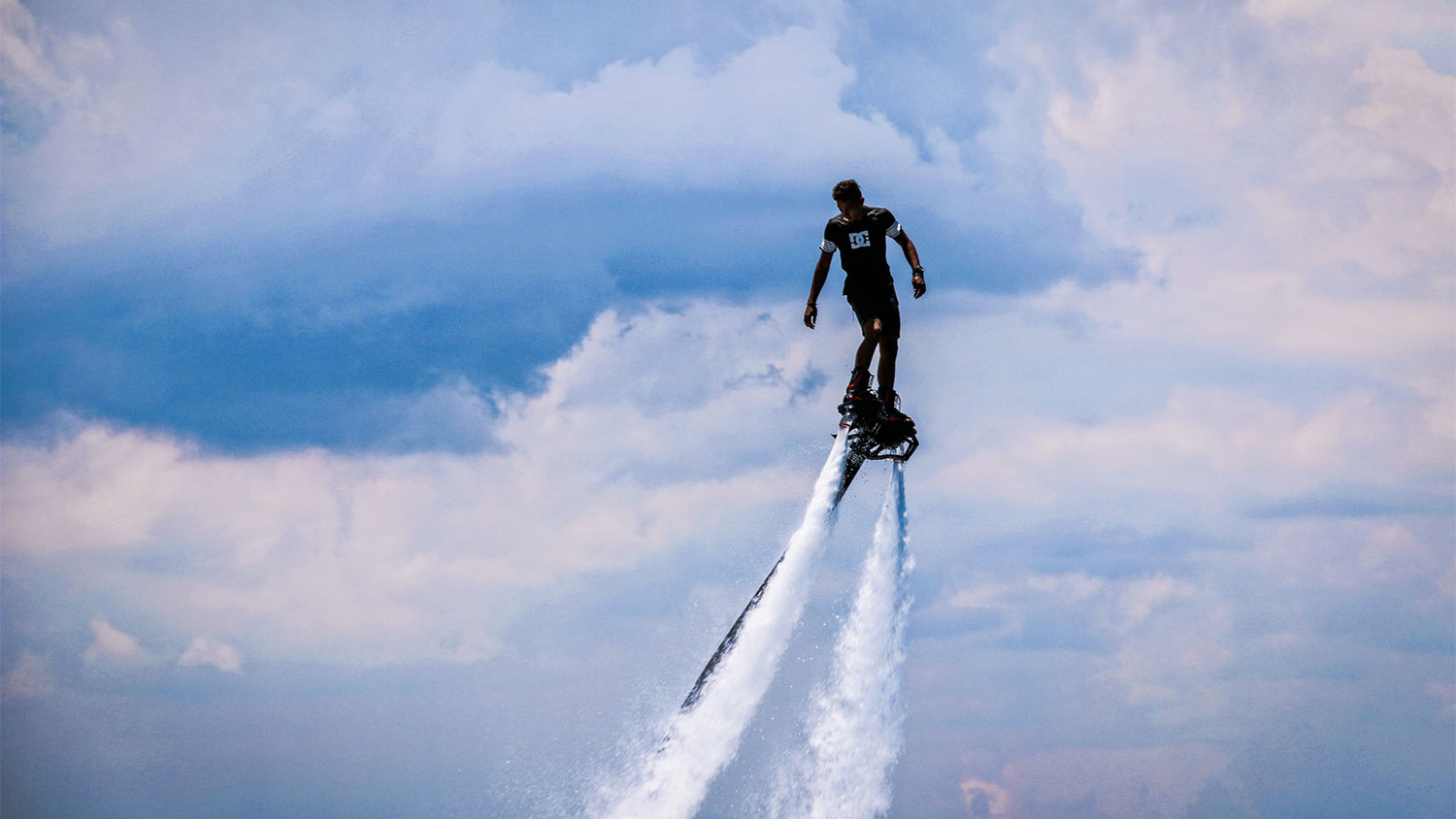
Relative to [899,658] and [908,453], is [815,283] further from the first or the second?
[899,658]

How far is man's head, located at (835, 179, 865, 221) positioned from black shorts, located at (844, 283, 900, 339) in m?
1.74

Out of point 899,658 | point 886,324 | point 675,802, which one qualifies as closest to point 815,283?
point 886,324

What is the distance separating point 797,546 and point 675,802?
25.1 ft

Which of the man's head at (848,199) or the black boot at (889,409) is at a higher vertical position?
the man's head at (848,199)

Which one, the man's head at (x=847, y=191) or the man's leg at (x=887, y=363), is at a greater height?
the man's head at (x=847, y=191)

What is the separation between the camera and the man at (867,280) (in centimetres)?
2762

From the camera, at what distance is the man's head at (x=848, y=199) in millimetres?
27453

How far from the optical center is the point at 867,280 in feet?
92.5

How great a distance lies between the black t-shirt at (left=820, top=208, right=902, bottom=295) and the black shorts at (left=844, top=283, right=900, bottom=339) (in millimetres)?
119

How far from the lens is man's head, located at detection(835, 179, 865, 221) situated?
27.5m

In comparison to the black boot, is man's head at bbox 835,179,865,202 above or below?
above

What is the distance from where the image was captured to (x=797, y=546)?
31094 mm

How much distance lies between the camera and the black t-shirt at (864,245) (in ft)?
91.0

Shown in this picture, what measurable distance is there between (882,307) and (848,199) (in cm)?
253
